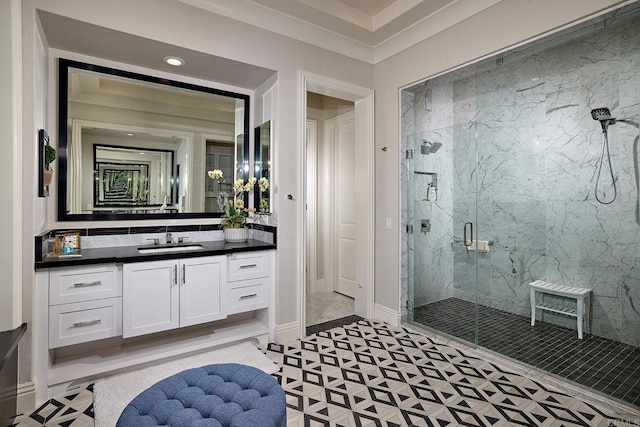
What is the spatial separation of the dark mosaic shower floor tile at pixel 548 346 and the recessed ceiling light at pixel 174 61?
10.8 feet

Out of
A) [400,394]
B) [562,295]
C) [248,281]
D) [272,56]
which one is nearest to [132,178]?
[248,281]

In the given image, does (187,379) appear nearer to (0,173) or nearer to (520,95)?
(0,173)

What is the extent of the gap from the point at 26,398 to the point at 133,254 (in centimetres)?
103

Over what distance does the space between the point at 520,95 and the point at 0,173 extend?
4594 mm

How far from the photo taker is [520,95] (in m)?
3.74

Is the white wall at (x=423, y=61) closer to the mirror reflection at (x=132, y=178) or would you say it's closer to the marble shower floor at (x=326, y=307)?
the marble shower floor at (x=326, y=307)

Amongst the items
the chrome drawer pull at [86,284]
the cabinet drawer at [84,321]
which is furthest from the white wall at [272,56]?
the cabinet drawer at [84,321]

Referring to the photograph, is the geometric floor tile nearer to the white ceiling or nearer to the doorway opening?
the doorway opening

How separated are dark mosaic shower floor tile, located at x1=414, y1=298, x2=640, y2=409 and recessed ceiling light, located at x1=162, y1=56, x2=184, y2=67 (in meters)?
3.28

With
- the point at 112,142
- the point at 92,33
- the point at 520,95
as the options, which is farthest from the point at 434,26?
the point at 112,142

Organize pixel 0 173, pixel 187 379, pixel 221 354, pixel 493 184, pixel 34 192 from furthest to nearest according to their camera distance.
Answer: pixel 493 184 < pixel 221 354 < pixel 34 192 < pixel 0 173 < pixel 187 379

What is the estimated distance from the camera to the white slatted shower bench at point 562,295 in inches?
125

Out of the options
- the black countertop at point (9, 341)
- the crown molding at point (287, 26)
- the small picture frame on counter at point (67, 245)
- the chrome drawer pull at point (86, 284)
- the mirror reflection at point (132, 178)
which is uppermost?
the crown molding at point (287, 26)

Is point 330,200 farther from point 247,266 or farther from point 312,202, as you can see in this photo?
point 247,266
